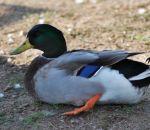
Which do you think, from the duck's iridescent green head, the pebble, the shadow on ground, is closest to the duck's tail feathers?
the duck's iridescent green head

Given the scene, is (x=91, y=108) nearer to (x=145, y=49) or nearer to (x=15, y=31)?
(x=145, y=49)

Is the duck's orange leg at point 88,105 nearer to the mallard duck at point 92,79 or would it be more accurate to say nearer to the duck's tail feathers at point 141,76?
the mallard duck at point 92,79

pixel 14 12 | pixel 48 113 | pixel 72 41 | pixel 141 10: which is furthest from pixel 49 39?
pixel 14 12

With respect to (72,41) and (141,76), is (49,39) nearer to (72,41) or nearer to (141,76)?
(141,76)

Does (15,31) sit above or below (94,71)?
below

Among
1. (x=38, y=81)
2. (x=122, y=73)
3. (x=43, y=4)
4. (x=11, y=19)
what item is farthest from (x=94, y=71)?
(x=43, y=4)

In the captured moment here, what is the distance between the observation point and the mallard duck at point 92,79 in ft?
14.6

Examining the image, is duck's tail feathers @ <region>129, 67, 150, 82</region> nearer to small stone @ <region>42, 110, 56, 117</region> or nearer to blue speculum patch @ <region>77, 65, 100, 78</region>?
blue speculum patch @ <region>77, 65, 100, 78</region>

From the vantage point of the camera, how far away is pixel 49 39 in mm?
4812

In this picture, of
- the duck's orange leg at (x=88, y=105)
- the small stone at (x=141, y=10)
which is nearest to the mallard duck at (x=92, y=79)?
the duck's orange leg at (x=88, y=105)

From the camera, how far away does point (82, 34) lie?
258 inches

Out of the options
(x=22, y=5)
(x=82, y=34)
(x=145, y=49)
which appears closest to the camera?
(x=145, y=49)

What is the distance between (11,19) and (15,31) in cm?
49

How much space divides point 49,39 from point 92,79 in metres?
0.61
